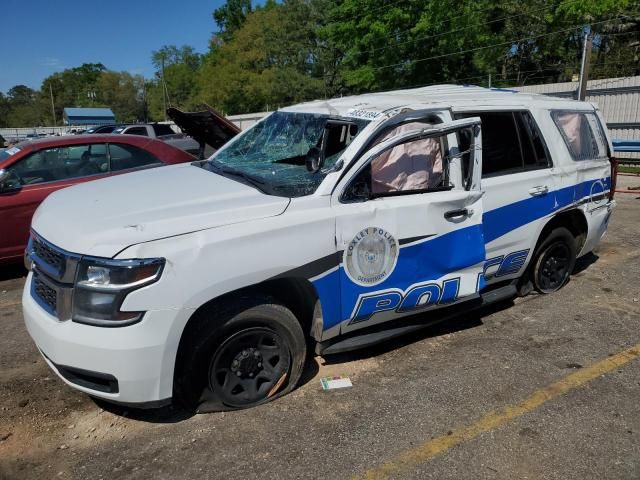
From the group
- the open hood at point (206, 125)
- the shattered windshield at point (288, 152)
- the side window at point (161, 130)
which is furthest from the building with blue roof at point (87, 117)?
the shattered windshield at point (288, 152)

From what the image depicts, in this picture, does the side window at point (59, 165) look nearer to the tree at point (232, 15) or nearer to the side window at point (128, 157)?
the side window at point (128, 157)

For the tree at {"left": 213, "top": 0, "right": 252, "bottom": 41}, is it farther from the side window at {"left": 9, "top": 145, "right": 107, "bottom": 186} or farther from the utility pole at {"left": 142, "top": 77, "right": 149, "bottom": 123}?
the side window at {"left": 9, "top": 145, "right": 107, "bottom": 186}

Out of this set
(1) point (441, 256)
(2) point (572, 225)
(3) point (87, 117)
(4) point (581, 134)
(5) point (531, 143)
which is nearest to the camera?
(1) point (441, 256)

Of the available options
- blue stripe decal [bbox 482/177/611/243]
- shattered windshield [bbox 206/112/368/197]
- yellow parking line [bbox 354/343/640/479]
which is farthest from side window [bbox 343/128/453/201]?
yellow parking line [bbox 354/343/640/479]

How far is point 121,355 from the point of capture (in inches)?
107

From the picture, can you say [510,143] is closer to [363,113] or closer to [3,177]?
[363,113]

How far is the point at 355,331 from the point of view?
3.65 meters

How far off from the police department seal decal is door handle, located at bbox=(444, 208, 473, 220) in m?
0.51

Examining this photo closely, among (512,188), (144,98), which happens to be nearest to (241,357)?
(512,188)

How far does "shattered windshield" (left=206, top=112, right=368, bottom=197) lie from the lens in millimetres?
3459

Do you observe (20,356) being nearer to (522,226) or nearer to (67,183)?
(67,183)

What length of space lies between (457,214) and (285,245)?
54.6 inches

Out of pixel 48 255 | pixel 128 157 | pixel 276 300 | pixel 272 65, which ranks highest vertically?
pixel 272 65

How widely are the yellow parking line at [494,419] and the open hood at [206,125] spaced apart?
14.8 feet
